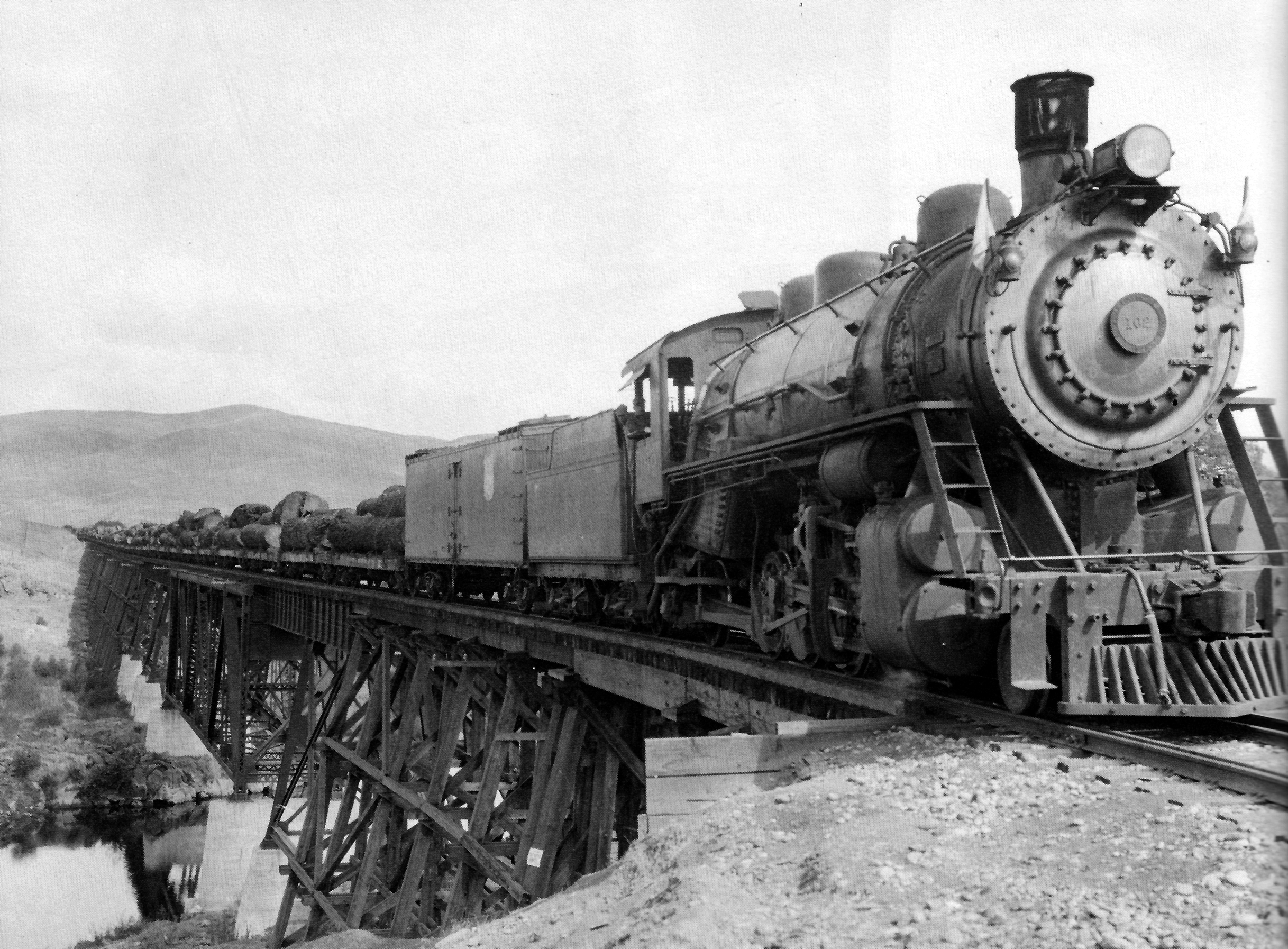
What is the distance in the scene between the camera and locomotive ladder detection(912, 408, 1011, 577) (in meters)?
5.82

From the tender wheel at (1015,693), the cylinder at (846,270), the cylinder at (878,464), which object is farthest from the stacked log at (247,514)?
the tender wheel at (1015,693)

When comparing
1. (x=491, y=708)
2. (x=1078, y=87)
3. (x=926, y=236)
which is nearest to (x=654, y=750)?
(x=926, y=236)

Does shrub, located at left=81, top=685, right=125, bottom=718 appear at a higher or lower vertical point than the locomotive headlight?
lower

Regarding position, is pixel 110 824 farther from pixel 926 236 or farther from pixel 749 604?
pixel 926 236

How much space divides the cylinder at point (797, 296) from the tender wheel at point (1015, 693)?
4.59m

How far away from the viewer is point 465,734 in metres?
16.5

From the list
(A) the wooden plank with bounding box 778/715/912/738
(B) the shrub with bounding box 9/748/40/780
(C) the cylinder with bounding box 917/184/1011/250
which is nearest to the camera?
(A) the wooden plank with bounding box 778/715/912/738

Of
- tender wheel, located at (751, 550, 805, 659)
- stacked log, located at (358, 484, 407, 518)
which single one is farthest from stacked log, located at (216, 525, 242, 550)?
tender wheel, located at (751, 550, 805, 659)

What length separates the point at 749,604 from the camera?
9.08 metres

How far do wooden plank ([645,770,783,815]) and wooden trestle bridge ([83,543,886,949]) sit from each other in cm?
99

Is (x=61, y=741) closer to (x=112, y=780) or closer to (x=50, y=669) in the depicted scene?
(x=112, y=780)

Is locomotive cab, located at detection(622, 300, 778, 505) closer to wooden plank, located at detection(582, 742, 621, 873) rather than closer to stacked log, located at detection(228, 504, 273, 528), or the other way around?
wooden plank, located at detection(582, 742, 621, 873)

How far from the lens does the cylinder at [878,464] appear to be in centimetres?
664

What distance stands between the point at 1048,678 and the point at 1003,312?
6.75ft
